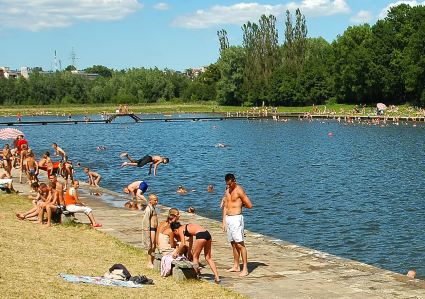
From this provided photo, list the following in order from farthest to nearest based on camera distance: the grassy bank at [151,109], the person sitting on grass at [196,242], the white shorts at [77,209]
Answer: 1. the grassy bank at [151,109]
2. the white shorts at [77,209]
3. the person sitting on grass at [196,242]

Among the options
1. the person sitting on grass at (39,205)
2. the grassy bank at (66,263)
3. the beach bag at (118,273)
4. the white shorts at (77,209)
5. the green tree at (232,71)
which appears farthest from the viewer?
the green tree at (232,71)

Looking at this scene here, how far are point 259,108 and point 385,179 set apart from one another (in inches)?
3635

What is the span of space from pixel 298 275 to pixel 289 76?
365 ft

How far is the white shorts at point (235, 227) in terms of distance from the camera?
48.2ft

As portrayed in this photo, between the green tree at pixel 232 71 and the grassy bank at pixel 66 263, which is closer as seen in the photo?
the grassy bank at pixel 66 263

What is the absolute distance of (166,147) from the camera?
6950 centimetres

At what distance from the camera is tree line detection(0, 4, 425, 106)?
104562 mm

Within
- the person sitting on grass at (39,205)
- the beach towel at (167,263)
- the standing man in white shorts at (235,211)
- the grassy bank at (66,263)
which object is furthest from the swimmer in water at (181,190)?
the beach towel at (167,263)

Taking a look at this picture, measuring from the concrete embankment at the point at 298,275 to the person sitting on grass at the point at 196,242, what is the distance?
1.73 ft

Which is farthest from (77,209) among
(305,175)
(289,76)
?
(289,76)

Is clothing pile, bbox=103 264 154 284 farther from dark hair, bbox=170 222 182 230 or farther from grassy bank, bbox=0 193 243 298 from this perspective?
dark hair, bbox=170 222 182 230

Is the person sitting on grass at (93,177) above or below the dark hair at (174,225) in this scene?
below

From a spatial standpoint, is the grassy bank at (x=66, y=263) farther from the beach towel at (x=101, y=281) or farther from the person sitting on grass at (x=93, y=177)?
the person sitting on grass at (x=93, y=177)

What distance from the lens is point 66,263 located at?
15.3 metres
